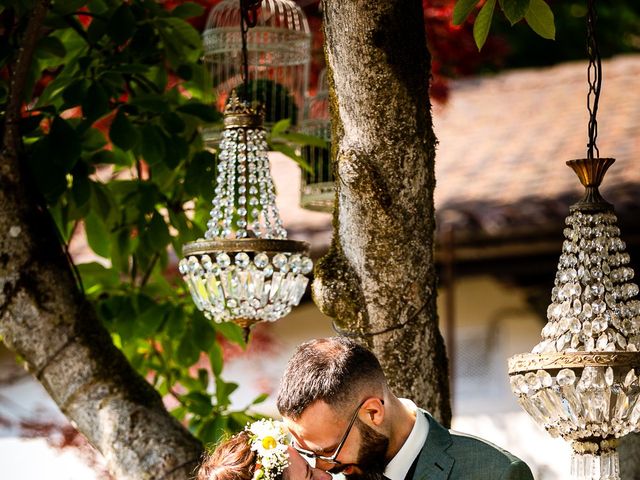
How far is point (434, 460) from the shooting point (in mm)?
2904

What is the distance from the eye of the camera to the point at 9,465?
7.32 m

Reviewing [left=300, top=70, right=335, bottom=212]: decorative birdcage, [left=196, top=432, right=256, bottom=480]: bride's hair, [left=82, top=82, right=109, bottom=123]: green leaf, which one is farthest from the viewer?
[left=300, top=70, right=335, bottom=212]: decorative birdcage

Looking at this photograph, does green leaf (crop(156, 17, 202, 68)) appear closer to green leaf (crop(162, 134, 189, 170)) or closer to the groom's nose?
green leaf (crop(162, 134, 189, 170))

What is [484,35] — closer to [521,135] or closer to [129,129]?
[129,129]

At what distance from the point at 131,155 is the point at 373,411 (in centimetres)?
214

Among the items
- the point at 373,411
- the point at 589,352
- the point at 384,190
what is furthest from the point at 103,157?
the point at 589,352

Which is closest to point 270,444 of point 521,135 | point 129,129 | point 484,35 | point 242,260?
point 242,260

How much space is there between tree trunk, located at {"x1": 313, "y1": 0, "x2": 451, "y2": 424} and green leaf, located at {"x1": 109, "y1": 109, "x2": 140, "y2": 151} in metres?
0.87

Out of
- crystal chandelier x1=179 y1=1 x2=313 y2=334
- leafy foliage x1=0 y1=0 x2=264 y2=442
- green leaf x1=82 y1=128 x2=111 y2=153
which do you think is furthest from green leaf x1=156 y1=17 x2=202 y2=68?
crystal chandelier x1=179 y1=1 x2=313 y2=334

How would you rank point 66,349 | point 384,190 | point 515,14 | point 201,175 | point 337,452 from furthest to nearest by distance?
point 201,175
point 66,349
point 384,190
point 515,14
point 337,452

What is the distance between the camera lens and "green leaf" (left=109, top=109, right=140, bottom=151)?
3.91 metres

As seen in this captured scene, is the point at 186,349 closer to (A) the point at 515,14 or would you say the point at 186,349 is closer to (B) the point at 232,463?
(B) the point at 232,463

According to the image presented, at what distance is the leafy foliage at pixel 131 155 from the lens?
390 cm

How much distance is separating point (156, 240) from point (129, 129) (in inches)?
25.1
